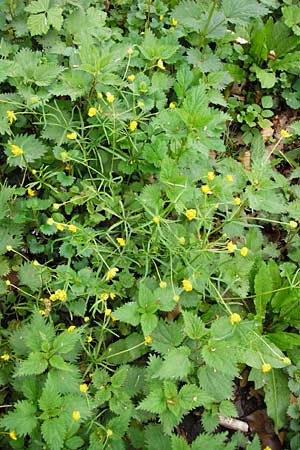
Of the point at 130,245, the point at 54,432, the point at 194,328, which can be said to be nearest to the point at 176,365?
the point at 194,328

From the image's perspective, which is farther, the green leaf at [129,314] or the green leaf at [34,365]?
the green leaf at [129,314]

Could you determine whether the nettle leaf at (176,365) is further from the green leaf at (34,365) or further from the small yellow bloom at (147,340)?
the green leaf at (34,365)

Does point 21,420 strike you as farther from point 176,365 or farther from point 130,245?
point 130,245

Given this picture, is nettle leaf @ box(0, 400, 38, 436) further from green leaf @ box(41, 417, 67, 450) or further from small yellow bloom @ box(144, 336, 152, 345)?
small yellow bloom @ box(144, 336, 152, 345)

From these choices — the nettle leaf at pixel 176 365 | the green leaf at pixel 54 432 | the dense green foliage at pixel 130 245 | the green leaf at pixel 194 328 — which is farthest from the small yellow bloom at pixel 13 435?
the green leaf at pixel 194 328

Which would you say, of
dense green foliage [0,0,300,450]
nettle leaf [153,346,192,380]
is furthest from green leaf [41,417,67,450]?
nettle leaf [153,346,192,380]
